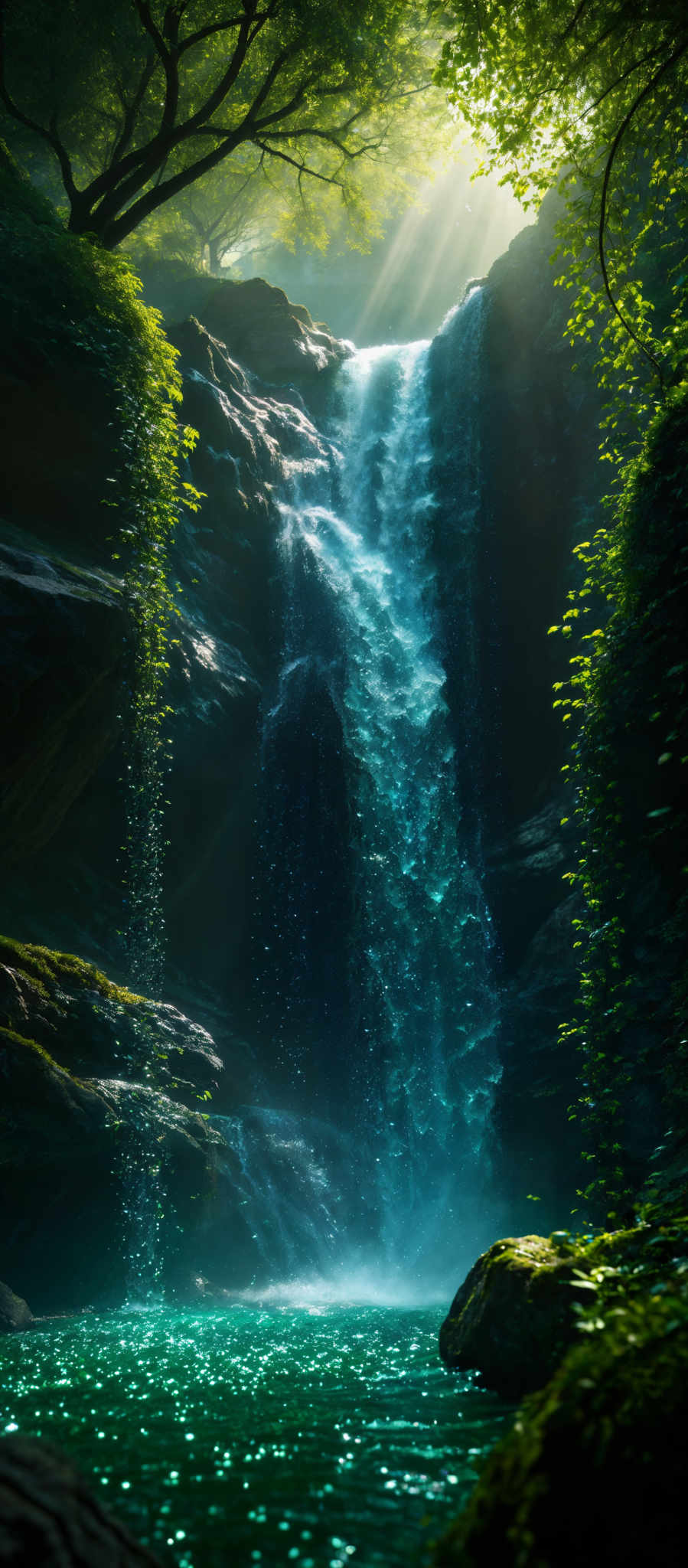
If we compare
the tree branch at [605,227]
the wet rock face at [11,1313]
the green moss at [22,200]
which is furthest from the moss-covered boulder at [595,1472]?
the green moss at [22,200]

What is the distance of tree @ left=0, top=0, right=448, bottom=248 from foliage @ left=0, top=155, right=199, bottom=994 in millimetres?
2088

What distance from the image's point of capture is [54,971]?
9.41 metres

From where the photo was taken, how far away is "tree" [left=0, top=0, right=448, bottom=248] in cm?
1258

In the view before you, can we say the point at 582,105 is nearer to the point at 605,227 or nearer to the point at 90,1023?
the point at 605,227

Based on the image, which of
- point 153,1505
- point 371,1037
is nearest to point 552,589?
point 371,1037

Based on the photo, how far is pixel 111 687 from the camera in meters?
11.0

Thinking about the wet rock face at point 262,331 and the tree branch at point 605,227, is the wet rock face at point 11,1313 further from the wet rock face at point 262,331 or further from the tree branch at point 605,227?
the wet rock face at point 262,331

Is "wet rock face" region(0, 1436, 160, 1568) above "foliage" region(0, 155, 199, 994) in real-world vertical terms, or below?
below

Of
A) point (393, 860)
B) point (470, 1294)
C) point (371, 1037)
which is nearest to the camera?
point (470, 1294)

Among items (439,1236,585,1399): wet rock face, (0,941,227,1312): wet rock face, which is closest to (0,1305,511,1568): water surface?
(439,1236,585,1399): wet rock face

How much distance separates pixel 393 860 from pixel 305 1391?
12.4m

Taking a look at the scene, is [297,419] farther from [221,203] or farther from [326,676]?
[221,203]

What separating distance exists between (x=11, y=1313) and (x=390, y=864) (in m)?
11.2

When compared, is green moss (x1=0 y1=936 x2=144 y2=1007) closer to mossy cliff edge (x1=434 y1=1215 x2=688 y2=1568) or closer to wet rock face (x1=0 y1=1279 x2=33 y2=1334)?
wet rock face (x1=0 y1=1279 x2=33 y2=1334)
